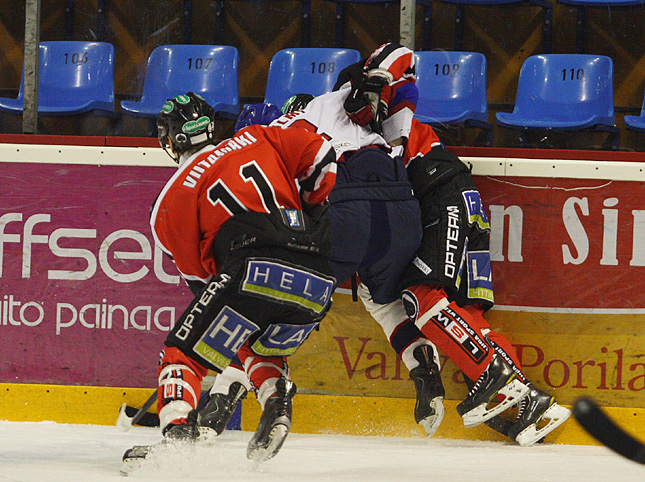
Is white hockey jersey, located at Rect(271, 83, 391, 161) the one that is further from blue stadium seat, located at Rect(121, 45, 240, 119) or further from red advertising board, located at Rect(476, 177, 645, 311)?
blue stadium seat, located at Rect(121, 45, 240, 119)

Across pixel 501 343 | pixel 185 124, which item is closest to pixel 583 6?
pixel 501 343

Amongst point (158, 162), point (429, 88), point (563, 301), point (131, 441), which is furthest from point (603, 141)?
point (131, 441)

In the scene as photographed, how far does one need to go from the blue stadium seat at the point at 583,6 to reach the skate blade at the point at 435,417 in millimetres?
2673

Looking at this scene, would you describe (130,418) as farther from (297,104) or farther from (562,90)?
(562,90)

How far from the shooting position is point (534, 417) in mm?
2818

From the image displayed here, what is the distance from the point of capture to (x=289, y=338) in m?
2.41

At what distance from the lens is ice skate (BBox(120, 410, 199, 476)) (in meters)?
2.18

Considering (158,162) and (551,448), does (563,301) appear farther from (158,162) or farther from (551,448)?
(158,162)

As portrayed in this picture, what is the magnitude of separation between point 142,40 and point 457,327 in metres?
2.86

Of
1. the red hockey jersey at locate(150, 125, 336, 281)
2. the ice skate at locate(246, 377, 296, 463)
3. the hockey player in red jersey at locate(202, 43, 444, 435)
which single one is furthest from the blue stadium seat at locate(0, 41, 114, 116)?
the ice skate at locate(246, 377, 296, 463)

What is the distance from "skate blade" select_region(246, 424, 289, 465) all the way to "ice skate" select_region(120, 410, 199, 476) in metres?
0.21

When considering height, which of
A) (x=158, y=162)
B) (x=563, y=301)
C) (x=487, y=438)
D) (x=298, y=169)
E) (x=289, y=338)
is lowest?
(x=487, y=438)

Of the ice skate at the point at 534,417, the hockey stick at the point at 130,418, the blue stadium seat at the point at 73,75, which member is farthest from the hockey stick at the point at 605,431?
the blue stadium seat at the point at 73,75

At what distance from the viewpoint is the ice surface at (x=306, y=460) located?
2.23 meters
